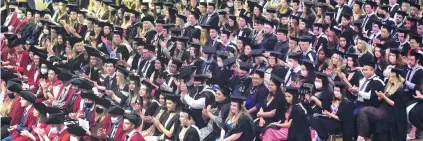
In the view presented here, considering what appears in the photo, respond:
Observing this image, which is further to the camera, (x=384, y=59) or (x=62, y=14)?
(x=62, y=14)

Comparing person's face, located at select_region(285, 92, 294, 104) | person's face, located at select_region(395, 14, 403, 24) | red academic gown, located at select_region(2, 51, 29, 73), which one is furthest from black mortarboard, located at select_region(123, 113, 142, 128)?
person's face, located at select_region(395, 14, 403, 24)

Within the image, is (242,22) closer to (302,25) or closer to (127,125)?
(302,25)

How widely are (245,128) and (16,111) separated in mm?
4192

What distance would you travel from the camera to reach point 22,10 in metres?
22.3

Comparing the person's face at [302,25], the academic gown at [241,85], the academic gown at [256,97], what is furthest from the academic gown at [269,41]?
the academic gown at [256,97]

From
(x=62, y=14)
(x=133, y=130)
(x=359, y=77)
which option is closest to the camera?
(x=133, y=130)

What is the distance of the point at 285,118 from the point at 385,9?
18.9 ft

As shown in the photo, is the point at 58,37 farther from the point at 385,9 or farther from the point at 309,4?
the point at 385,9

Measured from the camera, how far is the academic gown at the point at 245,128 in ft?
41.6

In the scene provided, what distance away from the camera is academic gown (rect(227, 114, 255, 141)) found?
1269cm

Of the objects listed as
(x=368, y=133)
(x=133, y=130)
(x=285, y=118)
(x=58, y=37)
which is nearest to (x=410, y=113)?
(x=368, y=133)

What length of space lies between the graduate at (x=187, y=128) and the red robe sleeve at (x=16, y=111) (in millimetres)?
3214

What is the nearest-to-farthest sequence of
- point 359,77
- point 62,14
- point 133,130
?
point 133,130
point 359,77
point 62,14

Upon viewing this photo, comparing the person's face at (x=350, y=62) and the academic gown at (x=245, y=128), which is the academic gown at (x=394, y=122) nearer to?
the person's face at (x=350, y=62)
